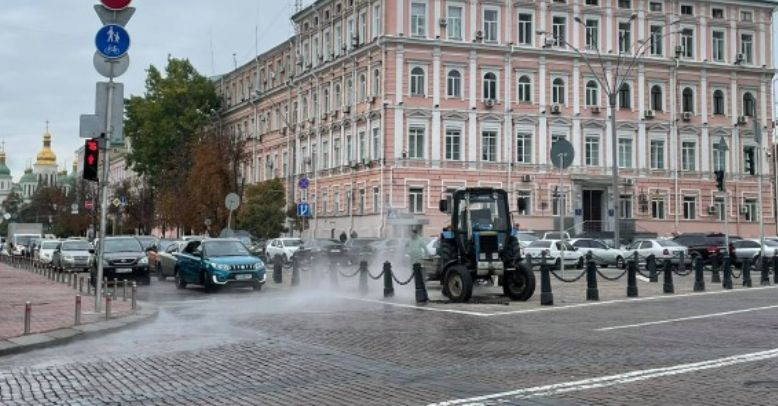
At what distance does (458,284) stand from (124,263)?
→ 14188 millimetres

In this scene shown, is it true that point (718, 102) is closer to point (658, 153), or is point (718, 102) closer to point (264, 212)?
point (658, 153)

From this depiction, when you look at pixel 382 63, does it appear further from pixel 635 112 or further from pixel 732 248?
pixel 732 248

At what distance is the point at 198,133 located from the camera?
8231 centimetres

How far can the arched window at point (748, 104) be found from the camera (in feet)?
221

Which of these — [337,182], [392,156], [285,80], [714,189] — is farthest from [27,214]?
[714,189]

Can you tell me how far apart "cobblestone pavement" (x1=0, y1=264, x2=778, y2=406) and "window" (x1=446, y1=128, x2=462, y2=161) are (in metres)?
39.5

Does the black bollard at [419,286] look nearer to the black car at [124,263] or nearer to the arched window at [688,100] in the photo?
the black car at [124,263]

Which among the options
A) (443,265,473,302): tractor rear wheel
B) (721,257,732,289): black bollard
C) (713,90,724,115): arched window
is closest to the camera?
(443,265,473,302): tractor rear wheel

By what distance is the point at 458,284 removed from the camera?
19922mm

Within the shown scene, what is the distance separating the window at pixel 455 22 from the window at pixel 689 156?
65.0 ft

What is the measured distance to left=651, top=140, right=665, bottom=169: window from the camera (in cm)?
6450

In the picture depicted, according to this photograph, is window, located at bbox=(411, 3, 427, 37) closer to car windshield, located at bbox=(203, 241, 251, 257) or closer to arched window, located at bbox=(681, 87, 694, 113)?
arched window, located at bbox=(681, 87, 694, 113)

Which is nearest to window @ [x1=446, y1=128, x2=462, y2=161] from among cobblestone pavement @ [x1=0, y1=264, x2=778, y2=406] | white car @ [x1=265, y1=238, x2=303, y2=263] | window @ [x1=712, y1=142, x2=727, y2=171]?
white car @ [x1=265, y1=238, x2=303, y2=263]

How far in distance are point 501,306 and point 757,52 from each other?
57390 millimetres
